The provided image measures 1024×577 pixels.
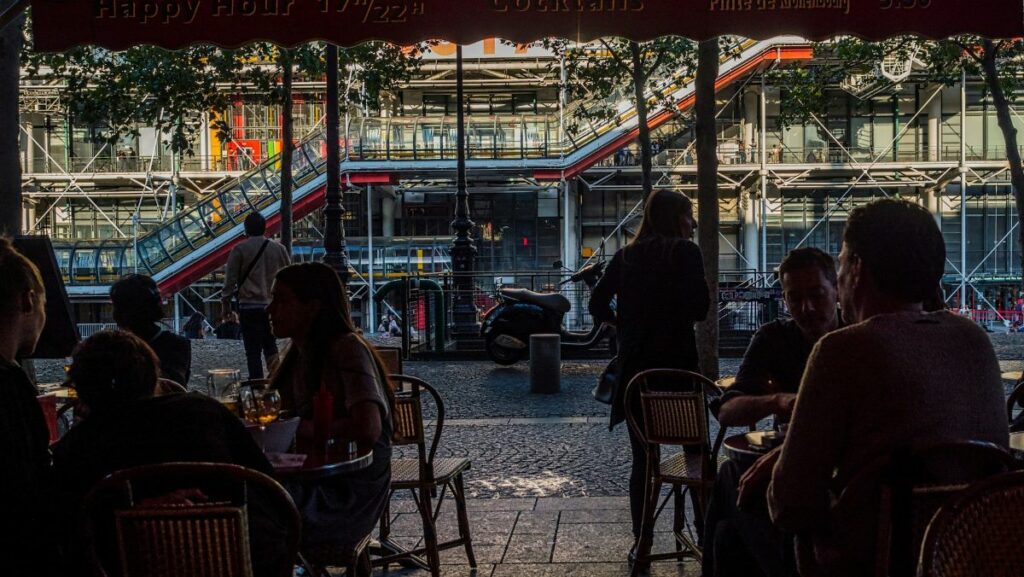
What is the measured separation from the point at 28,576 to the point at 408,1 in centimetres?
310

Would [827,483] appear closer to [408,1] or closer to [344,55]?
[408,1]

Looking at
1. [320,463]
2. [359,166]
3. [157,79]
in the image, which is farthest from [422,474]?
[359,166]

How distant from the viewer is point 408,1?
4758 millimetres

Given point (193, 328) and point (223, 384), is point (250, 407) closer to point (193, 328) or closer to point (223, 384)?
point (223, 384)

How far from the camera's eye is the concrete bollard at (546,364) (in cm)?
1111

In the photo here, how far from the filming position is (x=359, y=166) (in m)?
23.5

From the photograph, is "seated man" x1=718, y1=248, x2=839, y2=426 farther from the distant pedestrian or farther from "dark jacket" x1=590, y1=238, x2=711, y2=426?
the distant pedestrian

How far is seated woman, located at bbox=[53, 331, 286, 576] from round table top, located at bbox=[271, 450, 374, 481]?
0.47 metres

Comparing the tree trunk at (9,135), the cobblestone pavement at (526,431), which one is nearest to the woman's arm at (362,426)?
the cobblestone pavement at (526,431)

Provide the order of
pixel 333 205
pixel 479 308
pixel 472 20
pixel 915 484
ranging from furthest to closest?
pixel 479 308 < pixel 333 205 < pixel 472 20 < pixel 915 484

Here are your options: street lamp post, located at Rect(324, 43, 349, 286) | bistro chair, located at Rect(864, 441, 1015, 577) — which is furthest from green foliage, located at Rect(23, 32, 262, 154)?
bistro chair, located at Rect(864, 441, 1015, 577)

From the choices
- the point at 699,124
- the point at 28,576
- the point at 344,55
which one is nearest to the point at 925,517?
the point at 28,576

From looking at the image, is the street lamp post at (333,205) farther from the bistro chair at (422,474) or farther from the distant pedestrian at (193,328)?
the distant pedestrian at (193,328)

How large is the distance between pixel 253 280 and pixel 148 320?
5.51m
